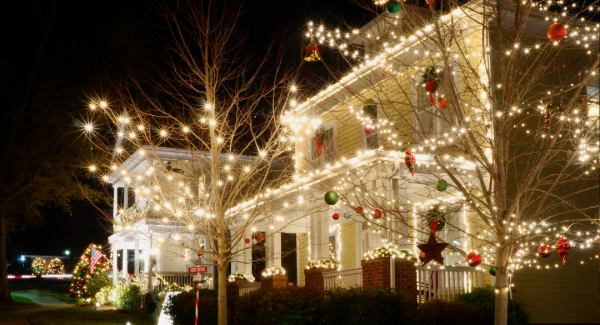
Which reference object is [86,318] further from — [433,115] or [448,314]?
[433,115]

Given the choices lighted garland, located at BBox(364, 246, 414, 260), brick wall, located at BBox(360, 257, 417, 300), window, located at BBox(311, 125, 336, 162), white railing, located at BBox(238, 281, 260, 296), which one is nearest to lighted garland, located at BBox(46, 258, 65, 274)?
white railing, located at BBox(238, 281, 260, 296)

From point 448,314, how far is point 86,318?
12112 millimetres

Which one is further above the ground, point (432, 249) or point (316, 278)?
point (432, 249)

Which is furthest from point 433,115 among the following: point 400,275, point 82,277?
point 82,277

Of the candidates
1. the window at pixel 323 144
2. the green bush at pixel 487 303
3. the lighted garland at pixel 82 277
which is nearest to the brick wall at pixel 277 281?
the window at pixel 323 144

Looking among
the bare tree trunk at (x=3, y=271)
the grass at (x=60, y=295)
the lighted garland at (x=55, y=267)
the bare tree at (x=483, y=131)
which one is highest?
the bare tree at (x=483, y=131)

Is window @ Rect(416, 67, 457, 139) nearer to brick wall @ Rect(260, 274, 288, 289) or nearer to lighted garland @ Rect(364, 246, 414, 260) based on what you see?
lighted garland @ Rect(364, 246, 414, 260)

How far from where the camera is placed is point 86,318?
56.7 feet

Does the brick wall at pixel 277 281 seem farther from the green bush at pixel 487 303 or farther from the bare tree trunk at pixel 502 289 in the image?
the bare tree trunk at pixel 502 289

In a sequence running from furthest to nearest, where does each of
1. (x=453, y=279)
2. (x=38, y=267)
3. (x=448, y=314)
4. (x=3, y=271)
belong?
(x=38, y=267)
(x=3, y=271)
(x=453, y=279)
(x=448, y=314)

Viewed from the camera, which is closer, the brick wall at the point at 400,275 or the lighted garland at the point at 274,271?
the brick wall at the point at 400,275

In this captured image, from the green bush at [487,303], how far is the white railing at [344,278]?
1.91 m

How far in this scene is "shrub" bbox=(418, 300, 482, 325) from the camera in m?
8.88

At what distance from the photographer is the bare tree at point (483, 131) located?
7.49 metres
